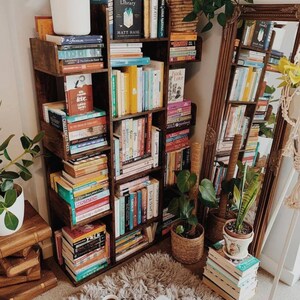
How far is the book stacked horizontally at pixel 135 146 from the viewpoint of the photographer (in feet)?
5.85

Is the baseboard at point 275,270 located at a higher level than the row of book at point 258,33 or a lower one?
lower

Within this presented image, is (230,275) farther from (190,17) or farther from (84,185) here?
(190,17)

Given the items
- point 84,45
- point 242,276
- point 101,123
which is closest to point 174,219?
point 242,276

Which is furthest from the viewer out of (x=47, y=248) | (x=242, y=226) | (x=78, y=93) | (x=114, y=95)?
(x=47, y=248)

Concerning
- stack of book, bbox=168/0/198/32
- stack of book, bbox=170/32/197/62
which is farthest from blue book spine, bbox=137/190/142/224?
stack of book, bbox=168/0/198/32

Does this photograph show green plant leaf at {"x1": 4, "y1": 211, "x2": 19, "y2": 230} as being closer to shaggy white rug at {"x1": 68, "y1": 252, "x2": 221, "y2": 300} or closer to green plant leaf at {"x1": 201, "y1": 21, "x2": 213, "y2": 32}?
shaggy white rug at {"x1": 68, "y1": 252, "x2": 221, "y2": 300}

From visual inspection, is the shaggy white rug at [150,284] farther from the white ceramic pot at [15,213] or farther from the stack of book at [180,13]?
the stack of book at [180,13]

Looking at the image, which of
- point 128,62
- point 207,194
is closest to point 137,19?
point 128,62

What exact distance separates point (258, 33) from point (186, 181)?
0.93 meters

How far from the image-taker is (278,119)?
170 cm

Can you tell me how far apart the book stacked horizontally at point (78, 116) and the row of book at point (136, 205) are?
42 cm

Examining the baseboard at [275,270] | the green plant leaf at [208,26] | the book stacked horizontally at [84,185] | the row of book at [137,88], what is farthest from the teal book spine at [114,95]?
the baseboard at [275,270]

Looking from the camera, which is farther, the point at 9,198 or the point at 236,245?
A: the point at 236,245

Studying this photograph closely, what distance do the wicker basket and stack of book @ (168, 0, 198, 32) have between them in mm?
1223
